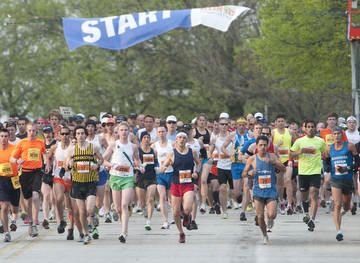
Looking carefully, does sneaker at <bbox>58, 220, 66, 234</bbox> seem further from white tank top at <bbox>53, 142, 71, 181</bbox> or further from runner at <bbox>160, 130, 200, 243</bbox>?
runner at <bbox>160, 130, 200, 243</bbox>

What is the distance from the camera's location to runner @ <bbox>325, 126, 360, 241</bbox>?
14500mm

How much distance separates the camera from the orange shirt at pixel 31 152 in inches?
609

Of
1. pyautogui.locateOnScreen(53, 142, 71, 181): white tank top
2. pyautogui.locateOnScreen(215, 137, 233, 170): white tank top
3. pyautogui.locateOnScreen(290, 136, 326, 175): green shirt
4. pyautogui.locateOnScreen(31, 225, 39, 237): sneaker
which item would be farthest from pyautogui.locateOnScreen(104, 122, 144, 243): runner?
pyautogui.locateOnScreen(215, 137, 233, 170): white tank top

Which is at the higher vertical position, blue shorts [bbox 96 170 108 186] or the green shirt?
the green shirt

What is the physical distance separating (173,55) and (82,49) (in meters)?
5.65

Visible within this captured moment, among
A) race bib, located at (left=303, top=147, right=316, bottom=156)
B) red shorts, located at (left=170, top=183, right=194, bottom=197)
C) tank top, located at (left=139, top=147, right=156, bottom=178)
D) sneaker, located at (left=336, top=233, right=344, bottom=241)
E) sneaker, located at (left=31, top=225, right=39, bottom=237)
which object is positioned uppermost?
race bib, located at (left=303, top=147, right=316, bottom=156)

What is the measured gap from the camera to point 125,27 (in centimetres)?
2472

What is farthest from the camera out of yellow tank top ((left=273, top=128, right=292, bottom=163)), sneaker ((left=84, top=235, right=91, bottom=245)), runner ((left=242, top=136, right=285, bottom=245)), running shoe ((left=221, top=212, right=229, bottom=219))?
yellow tank top ((left=273, top=128, right=292, bottom=163))

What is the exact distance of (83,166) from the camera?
14250 mm

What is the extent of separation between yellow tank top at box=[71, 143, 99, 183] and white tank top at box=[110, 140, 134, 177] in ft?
1.69

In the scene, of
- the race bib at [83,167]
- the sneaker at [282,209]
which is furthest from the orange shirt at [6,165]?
the sneaker at [282,209]

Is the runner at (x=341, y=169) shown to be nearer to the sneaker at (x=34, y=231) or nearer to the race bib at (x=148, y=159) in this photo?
the race bib at (x=148, y=159)

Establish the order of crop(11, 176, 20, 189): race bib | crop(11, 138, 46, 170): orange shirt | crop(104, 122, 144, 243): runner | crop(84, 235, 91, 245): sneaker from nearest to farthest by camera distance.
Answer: crop(84, 235, 91, 245): sneaker → crop(104, 122, 144, 243): runner → crop(11, 176, 20, 189): race bib → crop(11, 138, 46, 170): orange shirt

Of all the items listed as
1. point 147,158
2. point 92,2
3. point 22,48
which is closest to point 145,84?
point 92,2
